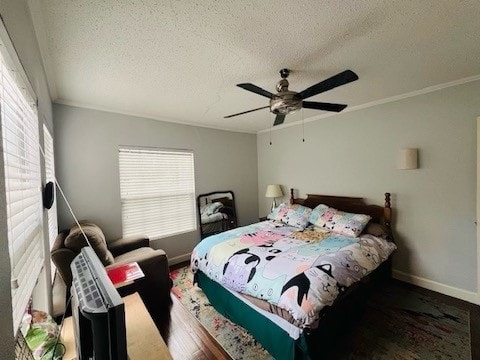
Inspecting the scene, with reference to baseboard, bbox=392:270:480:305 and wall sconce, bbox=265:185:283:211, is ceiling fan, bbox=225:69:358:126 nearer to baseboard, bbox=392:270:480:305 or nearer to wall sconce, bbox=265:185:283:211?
wall sconce, bbox=265:185:283:211

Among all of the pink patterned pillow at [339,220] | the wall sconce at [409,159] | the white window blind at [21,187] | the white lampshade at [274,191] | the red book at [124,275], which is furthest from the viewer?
the white lampshade at [274,191]

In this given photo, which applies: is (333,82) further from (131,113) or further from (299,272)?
(131,113)

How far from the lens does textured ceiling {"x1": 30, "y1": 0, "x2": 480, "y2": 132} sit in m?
1.27

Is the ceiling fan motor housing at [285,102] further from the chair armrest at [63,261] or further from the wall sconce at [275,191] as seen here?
the wall sconce at [275,191]

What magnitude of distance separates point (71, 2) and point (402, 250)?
13.1 feet

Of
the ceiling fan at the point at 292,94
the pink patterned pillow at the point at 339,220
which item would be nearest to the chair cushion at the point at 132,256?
the ceiling fan at the point at 292,94

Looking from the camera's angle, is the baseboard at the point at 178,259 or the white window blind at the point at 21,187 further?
the baseboard at the point at 178,259

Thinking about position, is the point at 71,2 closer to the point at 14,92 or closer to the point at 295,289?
the point at 14,92

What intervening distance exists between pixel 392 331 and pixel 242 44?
9.23 feet

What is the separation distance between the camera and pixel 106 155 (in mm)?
2875

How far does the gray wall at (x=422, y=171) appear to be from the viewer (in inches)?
90.9

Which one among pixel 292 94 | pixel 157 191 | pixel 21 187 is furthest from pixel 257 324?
pixel 157 191

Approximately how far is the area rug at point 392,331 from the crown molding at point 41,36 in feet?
8.83

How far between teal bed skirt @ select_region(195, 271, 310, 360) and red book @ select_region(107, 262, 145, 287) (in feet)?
2.91
